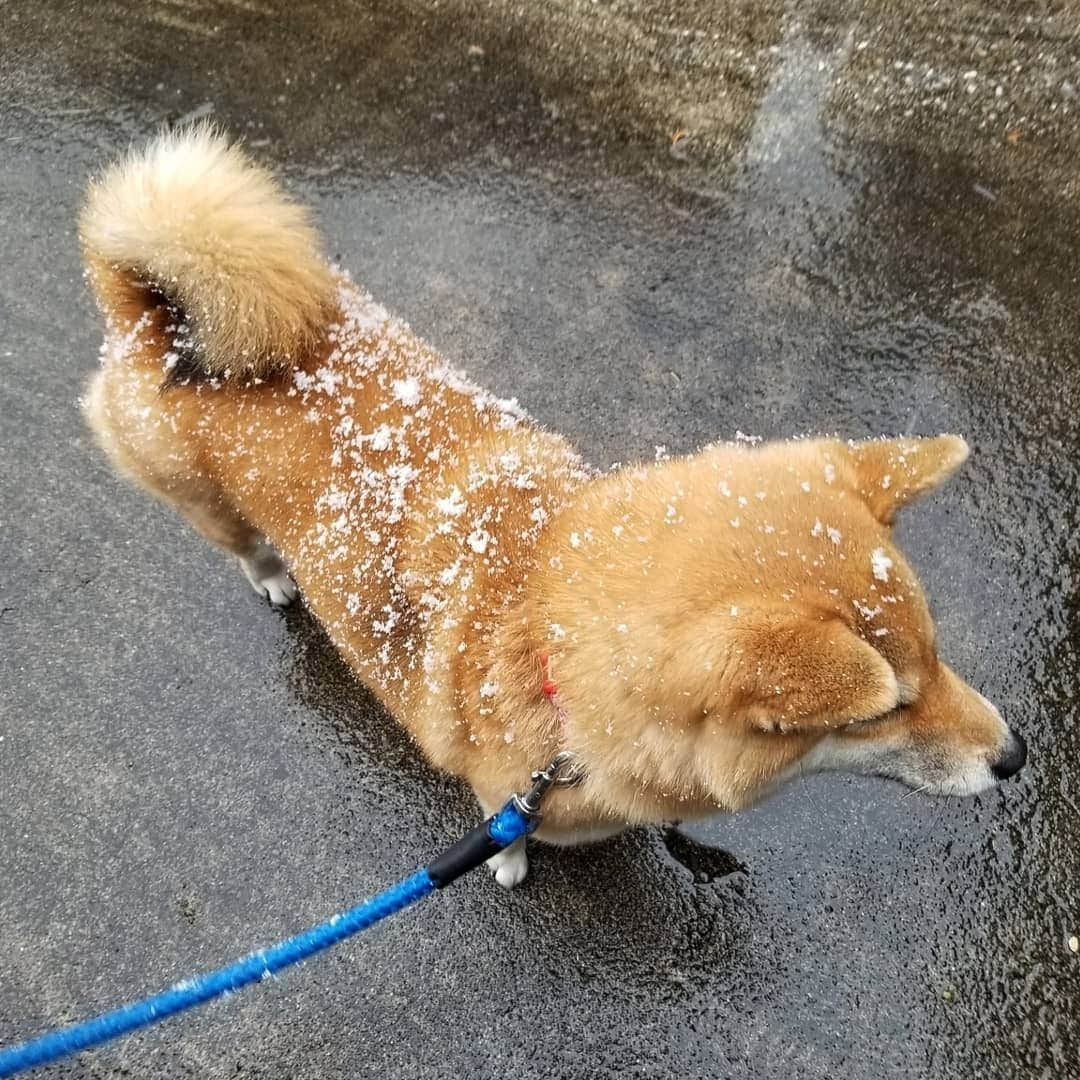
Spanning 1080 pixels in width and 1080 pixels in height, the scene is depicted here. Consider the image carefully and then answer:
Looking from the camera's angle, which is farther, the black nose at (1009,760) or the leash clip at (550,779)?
the black nose at (1009,760)

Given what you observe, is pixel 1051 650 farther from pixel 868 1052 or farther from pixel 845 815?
pixel 868 1052

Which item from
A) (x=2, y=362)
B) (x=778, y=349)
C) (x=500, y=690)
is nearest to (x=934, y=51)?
(x=778, y=349)

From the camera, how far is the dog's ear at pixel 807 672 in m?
1.39

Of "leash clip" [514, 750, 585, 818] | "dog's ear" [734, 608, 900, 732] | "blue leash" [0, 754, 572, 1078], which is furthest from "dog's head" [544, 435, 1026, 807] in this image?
"blue leash" [0, 754, 572, 1078]

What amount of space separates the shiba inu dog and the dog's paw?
0.23 metres

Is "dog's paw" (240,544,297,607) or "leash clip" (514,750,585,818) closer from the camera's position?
"leash clip" (514,750,585,818)

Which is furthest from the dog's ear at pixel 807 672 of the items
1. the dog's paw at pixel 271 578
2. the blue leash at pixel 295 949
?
the dog's paw at pixel 271 578

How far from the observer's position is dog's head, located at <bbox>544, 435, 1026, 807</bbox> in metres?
1.42

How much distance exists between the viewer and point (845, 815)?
2.63m

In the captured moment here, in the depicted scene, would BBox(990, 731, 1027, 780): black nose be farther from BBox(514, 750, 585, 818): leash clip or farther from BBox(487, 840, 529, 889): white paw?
BBox(487, 840, 529, 889): white paw

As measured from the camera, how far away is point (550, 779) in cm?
179

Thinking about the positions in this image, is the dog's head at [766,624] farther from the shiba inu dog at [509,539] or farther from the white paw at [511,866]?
the white paw at [511,866]

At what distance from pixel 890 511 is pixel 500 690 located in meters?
0.94

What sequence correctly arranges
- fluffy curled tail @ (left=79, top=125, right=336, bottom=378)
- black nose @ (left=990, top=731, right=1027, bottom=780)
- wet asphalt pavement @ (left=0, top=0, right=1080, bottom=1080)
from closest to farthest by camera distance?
black nose @ (left=990, top=731, right=1027, bottom=780)
fluffy curled tail @ (left=79, top=125, right=336, bottom=378)
wet asphalt pavement @ (left=0, top=0, right=1080, bottom=1080)
